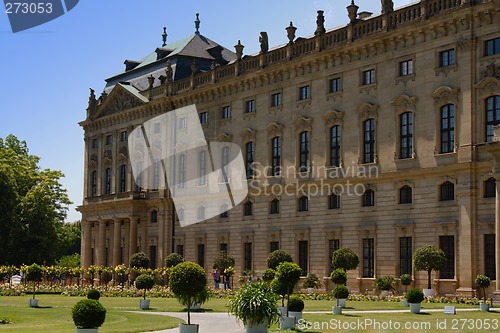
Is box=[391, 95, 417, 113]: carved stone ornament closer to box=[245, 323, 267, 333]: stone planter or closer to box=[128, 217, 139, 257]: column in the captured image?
box=[245, 323, 267, 333]: stone planter

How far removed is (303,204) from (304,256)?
348cm

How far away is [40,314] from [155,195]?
3921 centimetres

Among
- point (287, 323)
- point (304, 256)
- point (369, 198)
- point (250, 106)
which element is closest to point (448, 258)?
point (369, 198)

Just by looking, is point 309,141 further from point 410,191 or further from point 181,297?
point 181,297

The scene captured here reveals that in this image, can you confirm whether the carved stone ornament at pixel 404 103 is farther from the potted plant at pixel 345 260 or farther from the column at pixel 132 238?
the column at pixel 132 238

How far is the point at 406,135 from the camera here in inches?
1999

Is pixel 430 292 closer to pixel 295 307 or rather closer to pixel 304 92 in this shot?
pixel 295 307

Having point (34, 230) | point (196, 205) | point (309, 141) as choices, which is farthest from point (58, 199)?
point (309, 141)

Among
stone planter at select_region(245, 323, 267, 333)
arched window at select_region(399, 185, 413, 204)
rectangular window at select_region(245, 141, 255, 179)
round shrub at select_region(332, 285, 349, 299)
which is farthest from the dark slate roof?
stone planter at select_region(245, 323, 267, 333)

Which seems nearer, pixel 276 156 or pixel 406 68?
pixel 406 68

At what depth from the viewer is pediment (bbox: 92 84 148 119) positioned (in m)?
78.2

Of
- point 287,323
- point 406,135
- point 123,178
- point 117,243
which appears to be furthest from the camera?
point 123,178

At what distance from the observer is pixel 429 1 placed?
160ft

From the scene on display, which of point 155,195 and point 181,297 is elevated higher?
point 155,195
